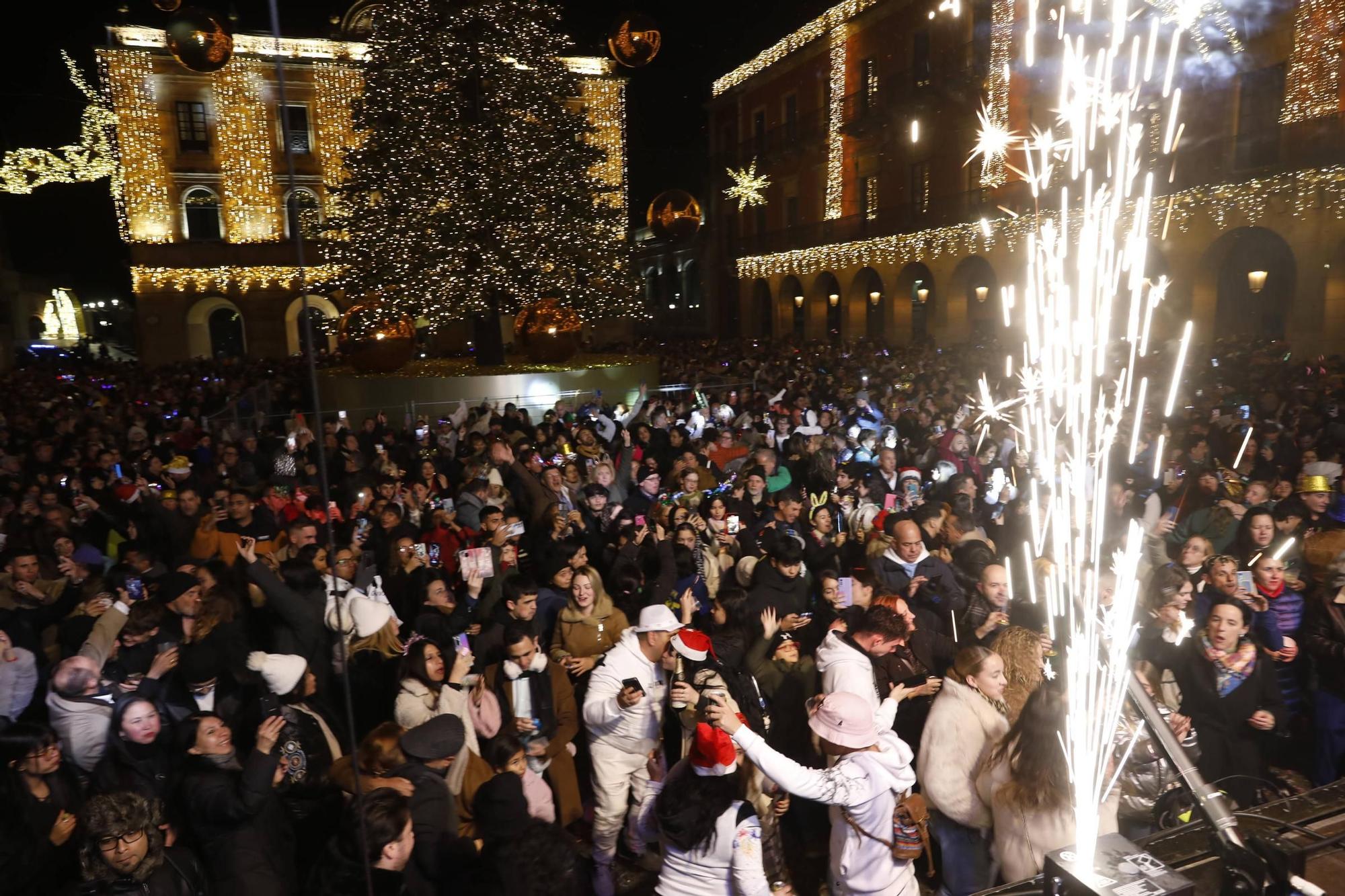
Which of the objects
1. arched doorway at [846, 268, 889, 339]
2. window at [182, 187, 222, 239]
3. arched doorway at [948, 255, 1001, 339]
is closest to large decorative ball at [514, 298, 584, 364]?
arched doorway at [948, 255, 1001, 339]

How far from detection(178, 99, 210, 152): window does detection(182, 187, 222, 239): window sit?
151 cm

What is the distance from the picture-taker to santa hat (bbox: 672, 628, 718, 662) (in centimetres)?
378

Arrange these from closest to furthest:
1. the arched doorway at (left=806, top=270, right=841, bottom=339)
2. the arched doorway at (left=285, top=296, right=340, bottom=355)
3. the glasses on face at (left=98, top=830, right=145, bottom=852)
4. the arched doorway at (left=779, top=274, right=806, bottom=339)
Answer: the glasses on face at (left=98, top=830, right=145, bottom=852), the arched doorway at (left=806, top=270, right=841, bottom=339), the arched doorway at (left=285, top=296, right=340, bottom=355), the arched doorway at (left=779, top=274, right=806, bottom=339)

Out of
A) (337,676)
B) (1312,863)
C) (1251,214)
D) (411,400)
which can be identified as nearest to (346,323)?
(411,400)

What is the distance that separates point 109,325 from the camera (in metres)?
55.7

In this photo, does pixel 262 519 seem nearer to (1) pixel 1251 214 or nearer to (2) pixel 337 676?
(2) pixel 337 676

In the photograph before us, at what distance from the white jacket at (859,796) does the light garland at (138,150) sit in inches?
1446

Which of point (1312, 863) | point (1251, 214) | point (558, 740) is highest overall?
point (1251, 214)

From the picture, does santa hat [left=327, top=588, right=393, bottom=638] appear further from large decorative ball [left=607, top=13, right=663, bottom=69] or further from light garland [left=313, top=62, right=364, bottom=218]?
light garland [left=313, top=62, right=364, bottom=218]

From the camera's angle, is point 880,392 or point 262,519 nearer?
point 262,519

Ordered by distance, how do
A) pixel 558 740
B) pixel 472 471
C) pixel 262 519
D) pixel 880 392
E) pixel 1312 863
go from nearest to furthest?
pixel 1312 863
pixel 558 740
pixel 262 519
pixel 472 471
pixel 880 392

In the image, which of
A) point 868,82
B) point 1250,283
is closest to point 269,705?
point 1250,283

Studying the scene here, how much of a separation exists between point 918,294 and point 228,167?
2611 centimetres

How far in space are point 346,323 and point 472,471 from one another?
31.0 ft
